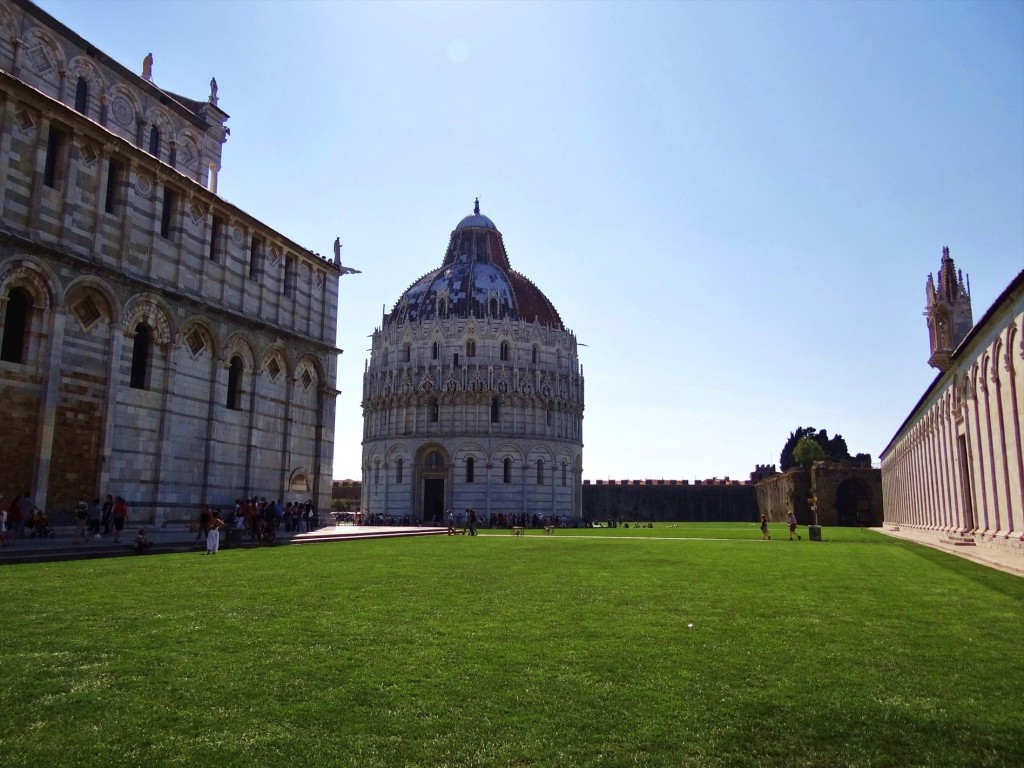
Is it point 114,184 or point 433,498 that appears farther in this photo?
point 433,498

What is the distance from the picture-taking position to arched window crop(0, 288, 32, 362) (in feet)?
70.2

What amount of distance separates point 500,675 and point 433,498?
66.4 meters

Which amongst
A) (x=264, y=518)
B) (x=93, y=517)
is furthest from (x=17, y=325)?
(x=264, y=518)

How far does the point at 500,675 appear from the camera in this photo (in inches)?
293

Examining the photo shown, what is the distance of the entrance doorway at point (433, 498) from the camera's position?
238 ft

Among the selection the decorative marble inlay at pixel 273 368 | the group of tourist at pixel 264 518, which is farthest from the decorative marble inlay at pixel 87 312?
the decorative marble inlay at pixel 273 368

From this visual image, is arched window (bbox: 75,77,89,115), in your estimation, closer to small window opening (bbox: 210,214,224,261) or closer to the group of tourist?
small window opening (bbox: 210,214,224,261)

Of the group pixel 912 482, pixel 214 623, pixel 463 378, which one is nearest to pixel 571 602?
pixel 214 623

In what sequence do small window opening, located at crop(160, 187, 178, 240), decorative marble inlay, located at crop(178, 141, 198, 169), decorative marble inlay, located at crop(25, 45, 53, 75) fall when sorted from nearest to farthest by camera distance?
decorative marble inlay, located at crop(25, 45, 53, 75) → small window opening, located at crop(160, 187, 178, 240) → decorative marble inlay, located at crop(178, 141, 198, 169)

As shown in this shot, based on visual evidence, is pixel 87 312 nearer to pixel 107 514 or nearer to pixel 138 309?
pixel 138 309

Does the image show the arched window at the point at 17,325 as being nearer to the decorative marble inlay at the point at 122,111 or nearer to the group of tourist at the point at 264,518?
the group of tourist at the point at 264,518

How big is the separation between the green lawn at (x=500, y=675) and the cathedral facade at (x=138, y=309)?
36.2ft

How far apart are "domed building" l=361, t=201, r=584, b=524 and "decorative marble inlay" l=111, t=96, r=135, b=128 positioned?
44.7 meters

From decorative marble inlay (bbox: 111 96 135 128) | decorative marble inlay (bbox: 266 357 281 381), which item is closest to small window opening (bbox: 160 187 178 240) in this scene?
decorative marble inlay (bbox: 111 96 135 128)
